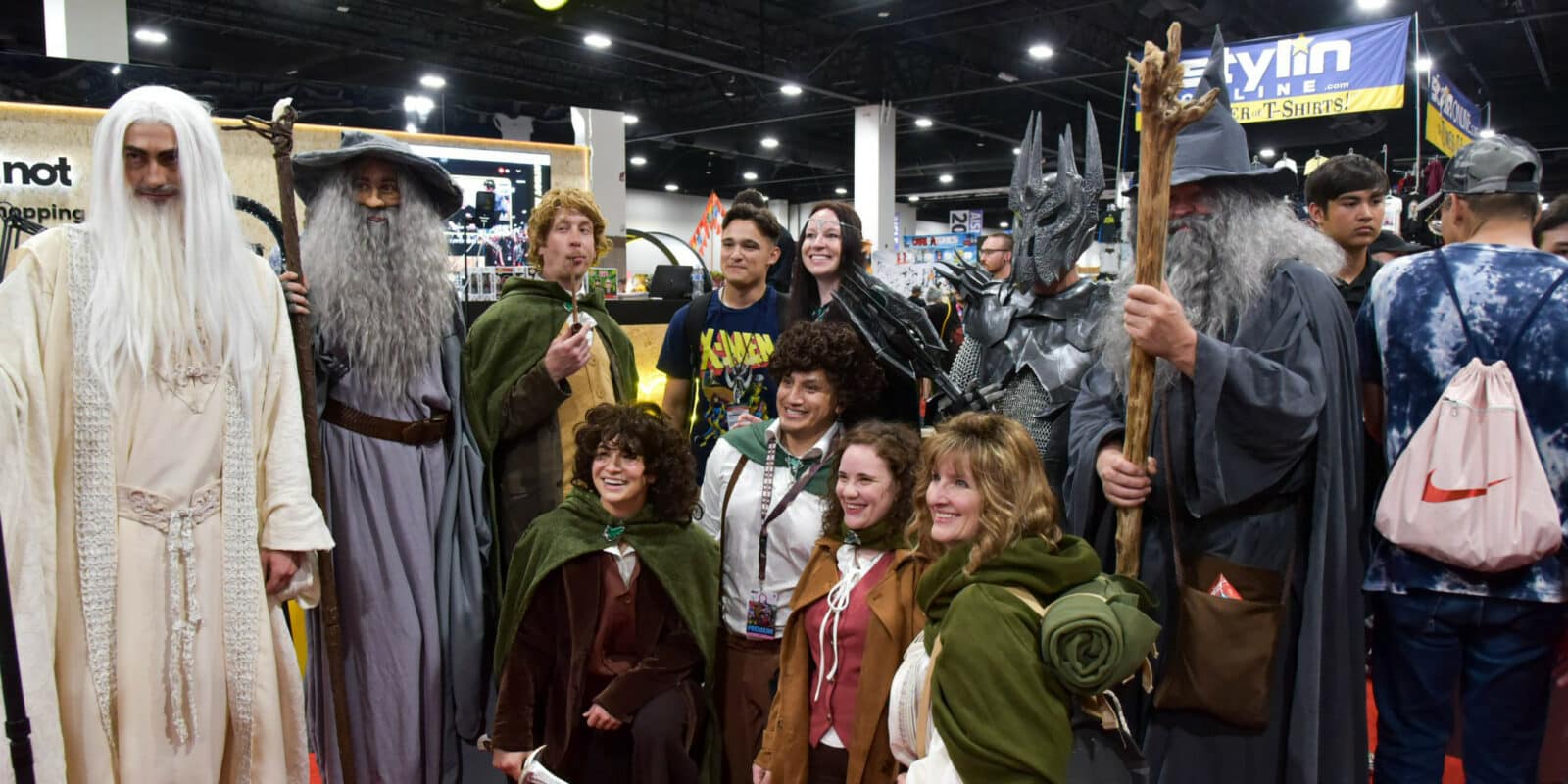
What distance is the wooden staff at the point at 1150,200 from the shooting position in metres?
1.87

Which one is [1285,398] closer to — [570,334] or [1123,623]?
[1123,623]

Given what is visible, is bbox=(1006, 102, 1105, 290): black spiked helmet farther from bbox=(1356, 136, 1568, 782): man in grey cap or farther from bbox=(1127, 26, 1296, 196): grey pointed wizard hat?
bbox=(1356, 136, 1568, 782): man in grey cap

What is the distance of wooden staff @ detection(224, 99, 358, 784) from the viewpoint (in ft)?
7.53

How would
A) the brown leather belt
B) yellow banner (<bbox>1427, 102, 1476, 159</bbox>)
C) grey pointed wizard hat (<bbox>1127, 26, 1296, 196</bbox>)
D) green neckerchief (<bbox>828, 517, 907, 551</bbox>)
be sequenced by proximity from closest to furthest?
grey pointed wizard hat (<bbox>1127, 26, 1296, 196</bbox>)
green neckerchief (<bbox>828, 517, 907, 551</bbox>)
the brown leather belt
yellow banner (<bbox>1427, 102, 1476, 159</bbox>)

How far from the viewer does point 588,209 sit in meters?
2.90

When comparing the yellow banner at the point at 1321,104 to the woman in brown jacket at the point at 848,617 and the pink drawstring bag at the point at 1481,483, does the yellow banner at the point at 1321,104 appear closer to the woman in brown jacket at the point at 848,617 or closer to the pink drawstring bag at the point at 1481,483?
the pink drawstring bag at the point at 1481,483

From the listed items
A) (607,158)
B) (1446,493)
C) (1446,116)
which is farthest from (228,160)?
(1446,116)

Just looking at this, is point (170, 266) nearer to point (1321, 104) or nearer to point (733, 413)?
point (733, 413)

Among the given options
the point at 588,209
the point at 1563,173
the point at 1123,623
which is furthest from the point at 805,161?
the point at 1123,623

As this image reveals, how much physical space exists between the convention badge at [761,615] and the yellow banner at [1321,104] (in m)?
5.99

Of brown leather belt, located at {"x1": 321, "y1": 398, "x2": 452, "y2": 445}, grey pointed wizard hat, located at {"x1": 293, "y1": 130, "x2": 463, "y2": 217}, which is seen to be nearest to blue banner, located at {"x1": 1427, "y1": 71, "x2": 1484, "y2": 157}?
grey pointed wizard hat, located at {"x1": 293, "y1": 130, "x2": 463, "y2": 217}

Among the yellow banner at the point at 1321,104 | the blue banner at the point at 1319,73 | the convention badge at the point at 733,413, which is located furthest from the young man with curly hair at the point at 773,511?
the yellow banner at the point at 1321,104

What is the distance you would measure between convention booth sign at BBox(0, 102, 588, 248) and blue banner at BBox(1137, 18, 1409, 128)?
437 cm

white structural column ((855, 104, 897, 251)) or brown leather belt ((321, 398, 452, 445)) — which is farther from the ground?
white structural column ((855, 104, 897, 251))
